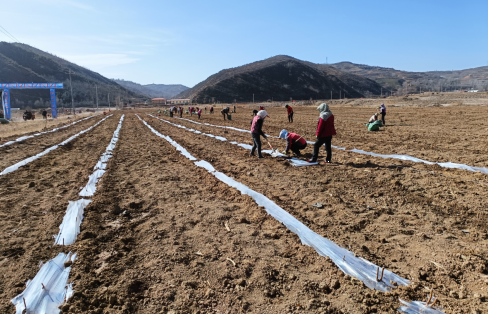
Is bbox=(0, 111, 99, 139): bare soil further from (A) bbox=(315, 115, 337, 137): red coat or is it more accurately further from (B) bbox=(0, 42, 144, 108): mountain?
(B) bbox=(0, 42, 144, 108): mountain

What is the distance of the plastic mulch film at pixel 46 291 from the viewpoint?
7.81 ft

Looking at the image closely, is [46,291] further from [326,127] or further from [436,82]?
[436,82]

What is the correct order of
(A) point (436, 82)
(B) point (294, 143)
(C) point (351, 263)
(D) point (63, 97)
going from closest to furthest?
1. (C) point (351, 263)
2. (B) point (294, 143)
3. (D) point (63, 97)
4. (A) point (436, 82)

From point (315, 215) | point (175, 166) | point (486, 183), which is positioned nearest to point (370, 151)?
point (486, 183)

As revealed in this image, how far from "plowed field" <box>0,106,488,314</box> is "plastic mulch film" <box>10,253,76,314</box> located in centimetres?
9

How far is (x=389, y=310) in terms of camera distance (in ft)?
7.64

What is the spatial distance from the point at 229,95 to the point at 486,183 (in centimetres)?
9991

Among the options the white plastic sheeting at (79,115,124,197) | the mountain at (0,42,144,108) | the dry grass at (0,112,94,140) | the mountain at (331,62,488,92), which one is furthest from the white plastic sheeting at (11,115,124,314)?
the mountain at (331,62,488,92)

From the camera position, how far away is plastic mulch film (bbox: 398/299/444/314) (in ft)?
7.52

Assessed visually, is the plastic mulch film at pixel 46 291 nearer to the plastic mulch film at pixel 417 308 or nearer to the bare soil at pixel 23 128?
the plastic mulch film at pixel 417 308

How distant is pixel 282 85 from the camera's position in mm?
117062

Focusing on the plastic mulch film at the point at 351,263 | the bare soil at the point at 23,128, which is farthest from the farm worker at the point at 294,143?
the bare soil at the point at 23,128

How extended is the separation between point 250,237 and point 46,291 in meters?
2.26

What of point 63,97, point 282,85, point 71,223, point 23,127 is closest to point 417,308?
point 71,223
